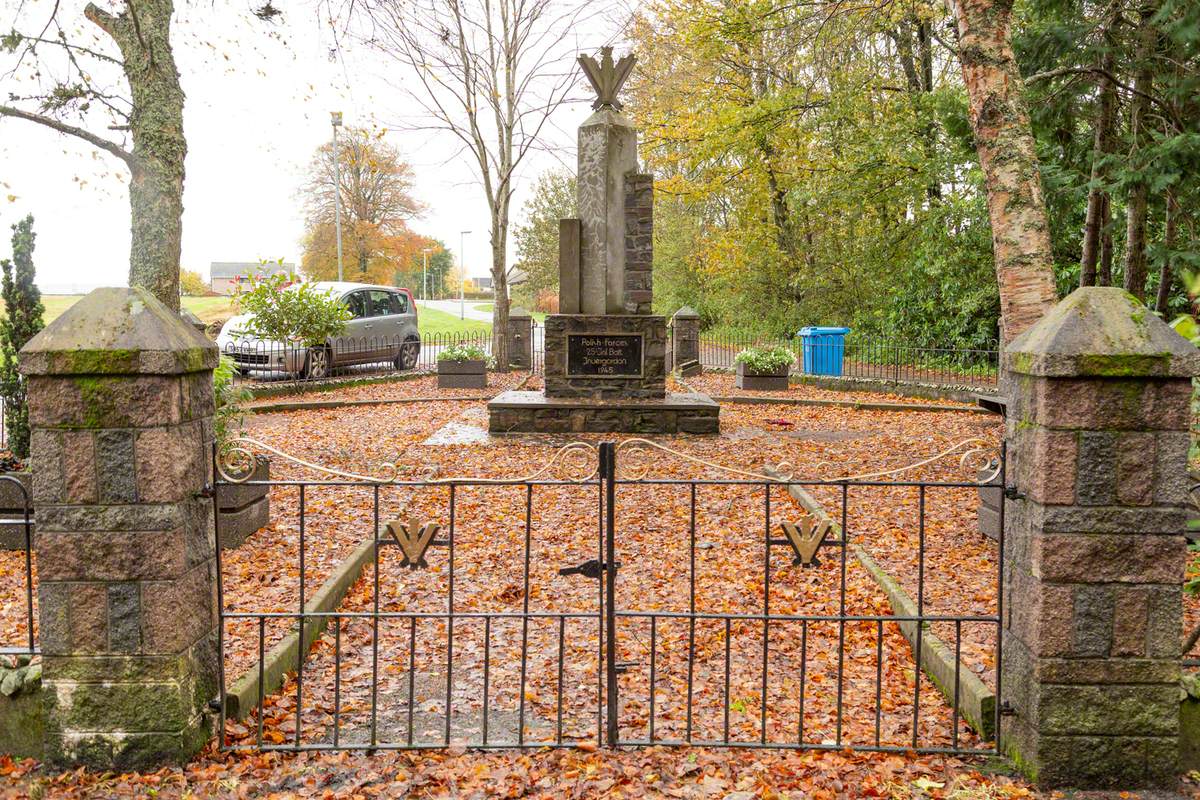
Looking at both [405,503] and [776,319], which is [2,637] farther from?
[776,319]

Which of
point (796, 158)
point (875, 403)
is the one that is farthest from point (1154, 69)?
point (796, 158)

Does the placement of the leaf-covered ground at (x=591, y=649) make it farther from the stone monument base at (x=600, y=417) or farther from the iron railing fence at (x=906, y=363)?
the iron railing fence at (x=906, y=363)

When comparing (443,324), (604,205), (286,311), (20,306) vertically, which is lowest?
(20,306)

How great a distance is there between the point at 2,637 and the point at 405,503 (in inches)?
141

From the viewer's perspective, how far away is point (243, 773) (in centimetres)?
353

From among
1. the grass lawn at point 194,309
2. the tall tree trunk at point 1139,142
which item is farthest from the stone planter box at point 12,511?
the grass lawn at point 194,309

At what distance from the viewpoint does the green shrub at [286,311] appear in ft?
52.8

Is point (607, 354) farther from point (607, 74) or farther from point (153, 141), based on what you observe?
point (153, 141)

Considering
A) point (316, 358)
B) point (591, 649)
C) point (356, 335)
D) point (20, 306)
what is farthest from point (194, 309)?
point (591, 649)

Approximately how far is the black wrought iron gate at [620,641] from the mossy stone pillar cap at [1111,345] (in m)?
0.61

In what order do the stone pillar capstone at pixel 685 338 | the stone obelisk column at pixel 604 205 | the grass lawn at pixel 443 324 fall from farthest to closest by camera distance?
the grass lawn at pixel 443 324, the stone pillar capstone at pixel 685 338, the stone obelisk column at pixel 604 205

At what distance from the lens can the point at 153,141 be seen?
923cm

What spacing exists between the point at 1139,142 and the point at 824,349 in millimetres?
9372

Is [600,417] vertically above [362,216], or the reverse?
[362,216]
